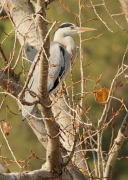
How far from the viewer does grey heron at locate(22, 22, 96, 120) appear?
10.5ft

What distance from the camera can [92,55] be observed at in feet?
24.8

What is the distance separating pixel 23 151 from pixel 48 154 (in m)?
4.66

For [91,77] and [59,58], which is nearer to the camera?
[59,58]

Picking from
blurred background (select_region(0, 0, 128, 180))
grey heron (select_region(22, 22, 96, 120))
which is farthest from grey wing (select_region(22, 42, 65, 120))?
blurred background (select_region(0, 0, 128, 180))

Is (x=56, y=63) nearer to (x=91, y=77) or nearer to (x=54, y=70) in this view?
(x=54, y=70)

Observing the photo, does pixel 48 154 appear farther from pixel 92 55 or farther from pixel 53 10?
pixel 53 10

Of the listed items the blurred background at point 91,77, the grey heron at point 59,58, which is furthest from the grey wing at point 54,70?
the blurred background at point 91,77

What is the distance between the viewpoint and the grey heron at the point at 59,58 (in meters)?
3.21

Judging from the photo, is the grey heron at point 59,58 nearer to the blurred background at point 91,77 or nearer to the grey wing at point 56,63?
the grey wing at point 56,63

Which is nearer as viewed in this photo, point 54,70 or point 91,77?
point 54,70

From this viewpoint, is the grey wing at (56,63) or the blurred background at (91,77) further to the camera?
the blurred background at (91,77)

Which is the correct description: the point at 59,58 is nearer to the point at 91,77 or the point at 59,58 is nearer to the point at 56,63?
the point at 56,63

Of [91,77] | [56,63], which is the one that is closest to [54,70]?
[56,63]

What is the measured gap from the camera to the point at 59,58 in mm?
3385
